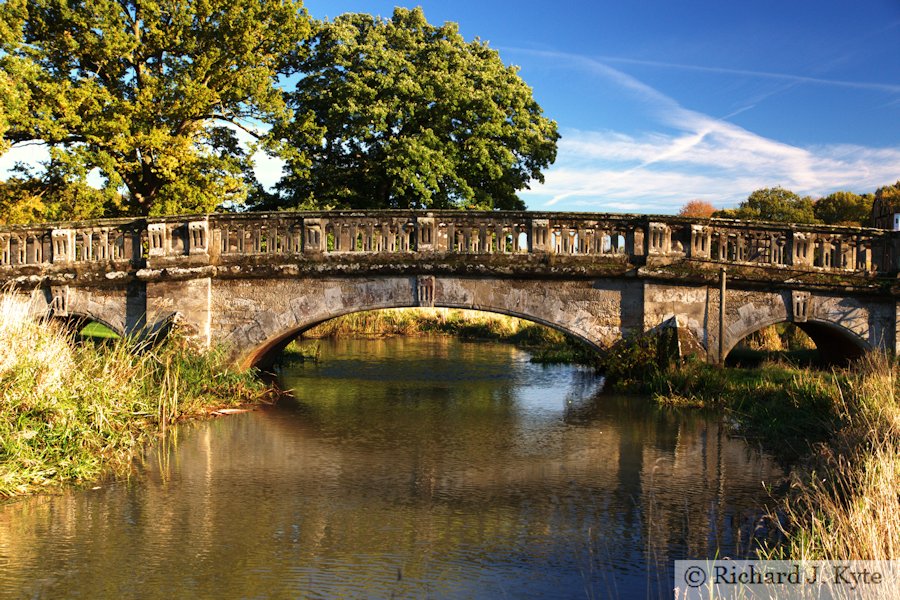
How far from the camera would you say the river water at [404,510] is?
662 cm

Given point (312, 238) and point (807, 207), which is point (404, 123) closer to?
point (312, 238)

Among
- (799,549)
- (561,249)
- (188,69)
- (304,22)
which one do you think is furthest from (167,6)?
(799,549)

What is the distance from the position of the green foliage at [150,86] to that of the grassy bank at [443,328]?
6201 mm

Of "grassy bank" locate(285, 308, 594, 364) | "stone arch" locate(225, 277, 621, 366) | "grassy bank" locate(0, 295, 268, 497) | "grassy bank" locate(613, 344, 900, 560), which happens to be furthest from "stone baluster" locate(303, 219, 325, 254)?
"grassy bank" locate(285, 308, 594, 364)

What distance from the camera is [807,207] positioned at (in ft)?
154

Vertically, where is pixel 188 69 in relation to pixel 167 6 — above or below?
below

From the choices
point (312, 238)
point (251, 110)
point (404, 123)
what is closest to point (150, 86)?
point (251, 110)

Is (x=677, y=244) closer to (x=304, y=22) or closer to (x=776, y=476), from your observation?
(x=776, y=476)

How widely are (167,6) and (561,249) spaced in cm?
1361

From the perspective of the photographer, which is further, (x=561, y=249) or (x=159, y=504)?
(x=561, y=249)

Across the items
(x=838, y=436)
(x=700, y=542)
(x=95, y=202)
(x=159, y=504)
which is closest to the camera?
(x=700, y=542)

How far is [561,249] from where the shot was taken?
51.5ft

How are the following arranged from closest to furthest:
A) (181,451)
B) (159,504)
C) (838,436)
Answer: (159,504)
(838,436)
(181,451)

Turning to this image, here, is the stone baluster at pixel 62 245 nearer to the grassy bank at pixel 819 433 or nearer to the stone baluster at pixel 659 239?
the grassy bank at pixel 819 433
